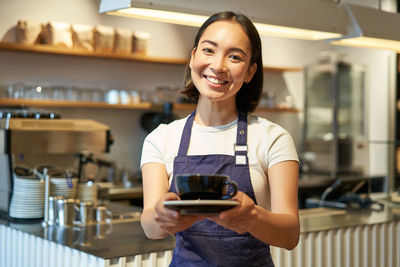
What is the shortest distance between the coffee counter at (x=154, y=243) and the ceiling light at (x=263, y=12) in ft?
3.11

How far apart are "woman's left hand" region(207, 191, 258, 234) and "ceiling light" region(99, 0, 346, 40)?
1330 mm

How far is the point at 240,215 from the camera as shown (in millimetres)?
1225

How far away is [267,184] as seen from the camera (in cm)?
155

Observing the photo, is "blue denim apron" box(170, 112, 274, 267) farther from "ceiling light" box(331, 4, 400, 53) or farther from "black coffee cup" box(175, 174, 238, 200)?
"ceiling light" box(331, 4, 400, 53)

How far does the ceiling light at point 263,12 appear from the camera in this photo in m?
2.46

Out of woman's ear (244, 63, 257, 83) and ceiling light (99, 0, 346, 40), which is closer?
woman's ear (244, 63, 257, 83)

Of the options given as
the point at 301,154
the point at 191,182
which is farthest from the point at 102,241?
the point at 301,154

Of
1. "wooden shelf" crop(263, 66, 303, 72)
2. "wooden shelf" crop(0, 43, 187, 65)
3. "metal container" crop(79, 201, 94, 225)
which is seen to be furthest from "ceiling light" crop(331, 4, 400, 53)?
"wooden shelf" crop(263, 66, 303, 72)

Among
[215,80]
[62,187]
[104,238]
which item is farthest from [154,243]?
[215,80]

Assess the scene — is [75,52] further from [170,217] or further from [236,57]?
[170,217]

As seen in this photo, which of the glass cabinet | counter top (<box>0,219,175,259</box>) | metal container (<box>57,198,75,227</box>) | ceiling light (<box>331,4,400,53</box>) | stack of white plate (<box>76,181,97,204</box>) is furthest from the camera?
the glass cabinet

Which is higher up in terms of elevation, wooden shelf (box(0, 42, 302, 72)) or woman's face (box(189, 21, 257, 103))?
wooden shelf (box(0, 42, 302, 72))

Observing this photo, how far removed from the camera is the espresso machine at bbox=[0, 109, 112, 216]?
10.6 feet

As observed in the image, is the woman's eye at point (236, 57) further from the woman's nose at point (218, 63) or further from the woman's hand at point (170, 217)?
the woman's hand at point (170, 217)
